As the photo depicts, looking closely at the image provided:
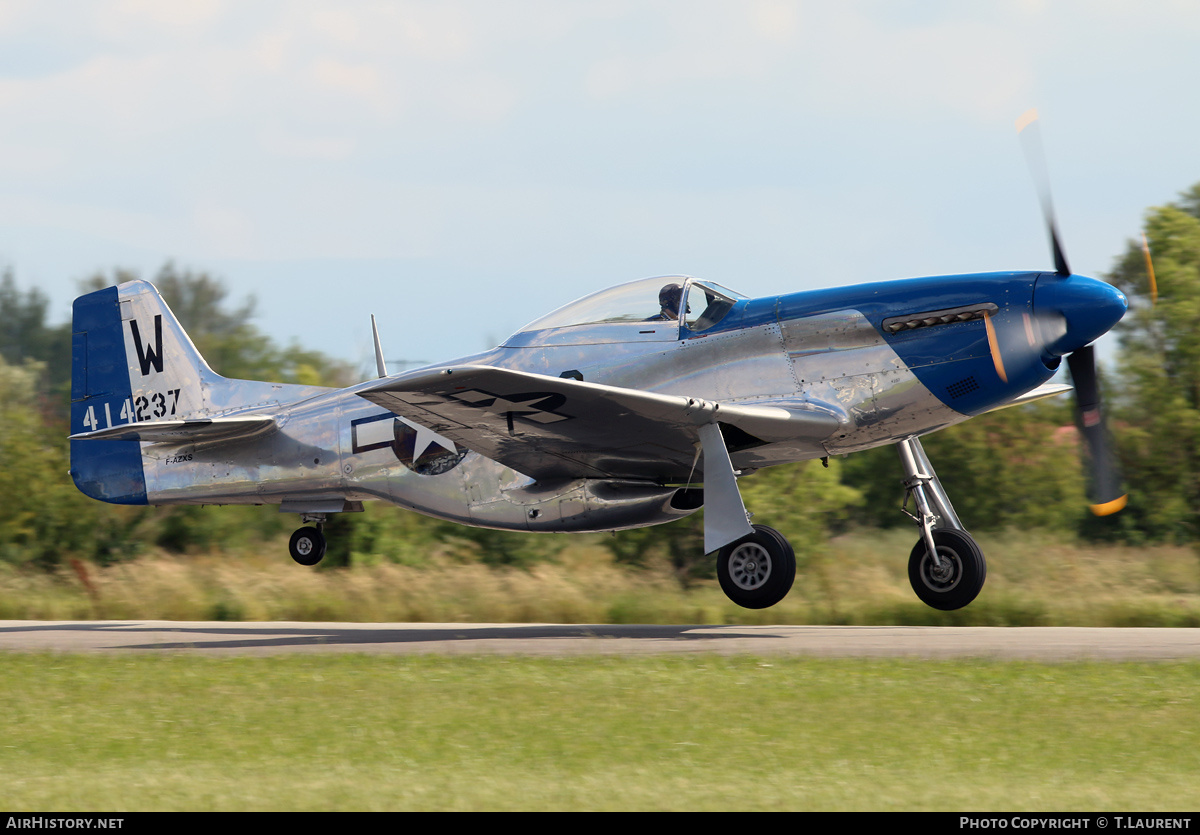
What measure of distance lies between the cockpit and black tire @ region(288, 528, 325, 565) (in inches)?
162

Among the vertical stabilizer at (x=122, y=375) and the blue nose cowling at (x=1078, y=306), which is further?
the vertical stabilizer at (x=122, y=375)

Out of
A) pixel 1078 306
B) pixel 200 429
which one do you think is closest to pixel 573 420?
pixel 1078 306

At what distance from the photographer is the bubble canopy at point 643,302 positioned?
37.1ft

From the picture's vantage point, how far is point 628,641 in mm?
10938

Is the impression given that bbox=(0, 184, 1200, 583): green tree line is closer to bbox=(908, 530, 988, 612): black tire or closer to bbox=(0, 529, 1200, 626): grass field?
bbox=(0, 529, 1200, 626): grass field

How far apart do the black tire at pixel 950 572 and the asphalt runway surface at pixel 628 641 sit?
36 cm

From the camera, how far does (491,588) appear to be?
16438 mm

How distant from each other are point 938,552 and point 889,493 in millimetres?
11989

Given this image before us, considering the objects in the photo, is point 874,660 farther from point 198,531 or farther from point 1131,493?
point 198,531

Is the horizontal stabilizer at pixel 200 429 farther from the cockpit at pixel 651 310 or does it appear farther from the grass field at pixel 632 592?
the cockpit at pixel 651 310

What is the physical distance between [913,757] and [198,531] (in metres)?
19.8

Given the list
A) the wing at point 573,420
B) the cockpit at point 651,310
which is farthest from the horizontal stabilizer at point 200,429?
the cockpit at point 651,310

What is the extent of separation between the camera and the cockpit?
1130cm

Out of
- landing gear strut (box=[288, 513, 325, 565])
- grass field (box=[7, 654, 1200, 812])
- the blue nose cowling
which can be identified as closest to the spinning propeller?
the blue nose cowling
